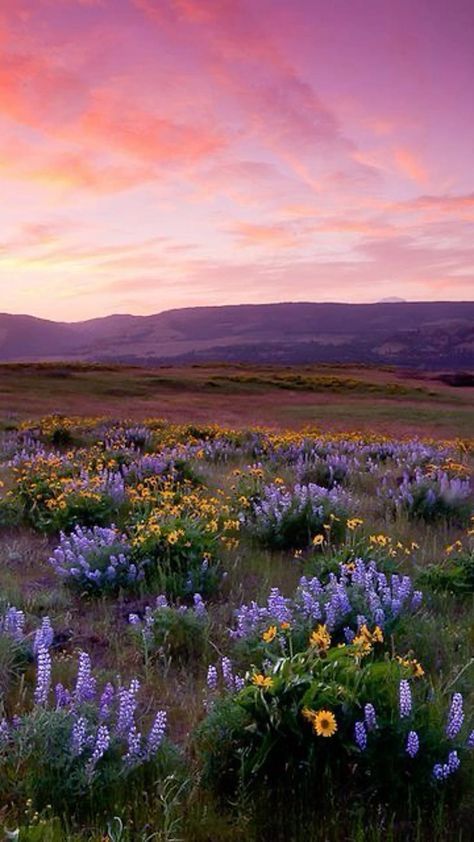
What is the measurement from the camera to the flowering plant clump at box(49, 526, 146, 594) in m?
5.34

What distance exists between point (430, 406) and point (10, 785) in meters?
36.6

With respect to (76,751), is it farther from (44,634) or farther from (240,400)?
(240,400)

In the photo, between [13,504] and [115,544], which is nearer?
[115,544]

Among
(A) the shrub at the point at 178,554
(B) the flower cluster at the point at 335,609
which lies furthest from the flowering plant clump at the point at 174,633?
(A) the shrub at the point at 178,554

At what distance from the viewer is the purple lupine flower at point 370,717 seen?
2.80 metres

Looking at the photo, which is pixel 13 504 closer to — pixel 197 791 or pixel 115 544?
pixel 115 544

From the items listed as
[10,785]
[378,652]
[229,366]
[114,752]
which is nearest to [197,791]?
[114,752]

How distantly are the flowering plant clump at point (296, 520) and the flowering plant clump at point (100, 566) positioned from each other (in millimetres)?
1211

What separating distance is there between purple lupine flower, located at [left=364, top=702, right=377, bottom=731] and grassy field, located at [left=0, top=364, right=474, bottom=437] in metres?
21.3

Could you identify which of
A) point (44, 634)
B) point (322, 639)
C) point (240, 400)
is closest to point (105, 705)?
point (44, 634)

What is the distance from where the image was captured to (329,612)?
3842mm

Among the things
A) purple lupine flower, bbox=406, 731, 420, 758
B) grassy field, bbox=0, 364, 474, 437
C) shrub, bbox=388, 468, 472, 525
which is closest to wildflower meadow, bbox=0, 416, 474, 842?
purple lupine flower, bbox=406, 731, 420, 758

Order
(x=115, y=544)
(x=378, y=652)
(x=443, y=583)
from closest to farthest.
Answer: (x=378, y=652)
(x=443, y=583)
(x=115, y=544)

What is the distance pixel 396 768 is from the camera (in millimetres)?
2854
